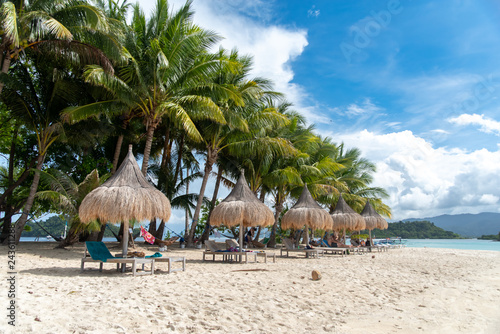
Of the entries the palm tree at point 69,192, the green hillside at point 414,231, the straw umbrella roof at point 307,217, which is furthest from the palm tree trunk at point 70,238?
the green hillside at point 414,231

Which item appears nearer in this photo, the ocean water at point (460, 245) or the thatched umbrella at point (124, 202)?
the thatched umbrella at point (124, 202)

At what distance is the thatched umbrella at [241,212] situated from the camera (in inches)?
402

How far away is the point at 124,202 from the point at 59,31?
460 cm

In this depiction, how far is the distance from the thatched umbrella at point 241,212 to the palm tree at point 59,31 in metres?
5.39

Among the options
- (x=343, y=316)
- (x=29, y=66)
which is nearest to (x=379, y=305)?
(x=343, y=316)

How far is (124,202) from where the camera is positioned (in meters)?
7.12

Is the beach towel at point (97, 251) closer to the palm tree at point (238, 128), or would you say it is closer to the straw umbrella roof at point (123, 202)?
the straw umbrella roof at point (123, 202)

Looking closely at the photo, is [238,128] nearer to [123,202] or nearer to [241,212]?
[241,212]

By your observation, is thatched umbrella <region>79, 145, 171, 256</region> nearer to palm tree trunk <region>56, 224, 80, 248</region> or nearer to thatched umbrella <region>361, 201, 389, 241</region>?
palm tree trunk <region>56, 224, 80, 248</region>

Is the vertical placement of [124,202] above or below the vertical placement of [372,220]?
above

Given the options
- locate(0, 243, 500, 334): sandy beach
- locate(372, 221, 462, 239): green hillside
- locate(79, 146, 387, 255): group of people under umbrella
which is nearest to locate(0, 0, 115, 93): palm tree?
locate(79, 146, 387, 255): group of people under umbrella

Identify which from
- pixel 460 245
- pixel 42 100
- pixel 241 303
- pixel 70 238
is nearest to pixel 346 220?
pixel 70 238

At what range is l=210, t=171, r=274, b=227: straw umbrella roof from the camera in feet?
33.5

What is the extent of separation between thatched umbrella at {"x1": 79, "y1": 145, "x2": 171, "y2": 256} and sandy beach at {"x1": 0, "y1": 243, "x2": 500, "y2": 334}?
1143 mm
